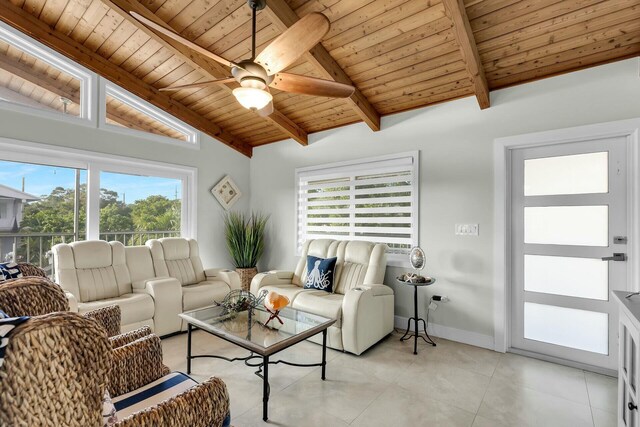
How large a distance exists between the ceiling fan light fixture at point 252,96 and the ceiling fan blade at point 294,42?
164 millimetres

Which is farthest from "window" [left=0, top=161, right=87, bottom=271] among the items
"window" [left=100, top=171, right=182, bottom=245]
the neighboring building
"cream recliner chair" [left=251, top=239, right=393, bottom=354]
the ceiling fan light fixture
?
the ceiling fan light fixture

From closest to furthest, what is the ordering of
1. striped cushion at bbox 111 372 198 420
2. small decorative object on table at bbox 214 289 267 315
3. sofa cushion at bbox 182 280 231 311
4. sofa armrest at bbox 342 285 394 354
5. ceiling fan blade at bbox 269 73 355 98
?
striped cushion at bbox 111 372 198 420 < ceiling fan blade at bbox 269 73 355 98 < small decorative object on table at bbox 214 289 267 315 < sofa armrest at bbox 342 285 394 354 < sofa cushion at bbox 182 280 231 311

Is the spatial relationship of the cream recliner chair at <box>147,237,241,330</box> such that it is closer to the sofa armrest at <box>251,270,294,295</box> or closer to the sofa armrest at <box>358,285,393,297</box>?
the sofa armrest at <box>251,270,294,295</box>

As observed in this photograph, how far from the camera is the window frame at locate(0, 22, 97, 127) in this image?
3068 mm

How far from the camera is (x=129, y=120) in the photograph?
395cm

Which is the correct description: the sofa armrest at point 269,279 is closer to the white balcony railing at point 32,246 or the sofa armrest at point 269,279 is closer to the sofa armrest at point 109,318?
the sofa armrest at point 109,318

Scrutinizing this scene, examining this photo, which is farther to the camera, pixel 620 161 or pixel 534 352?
pixel 534 352

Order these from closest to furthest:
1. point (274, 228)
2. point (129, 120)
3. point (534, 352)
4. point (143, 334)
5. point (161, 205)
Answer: point (143, 334)
point (534, 352)
point (129, 120)
point (161, 205)
point (274, 228)

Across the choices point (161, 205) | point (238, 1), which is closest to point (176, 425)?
point (238, 1)

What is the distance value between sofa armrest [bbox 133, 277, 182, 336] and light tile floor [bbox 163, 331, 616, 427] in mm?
273

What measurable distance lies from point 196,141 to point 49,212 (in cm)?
196

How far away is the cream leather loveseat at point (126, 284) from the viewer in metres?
2.99

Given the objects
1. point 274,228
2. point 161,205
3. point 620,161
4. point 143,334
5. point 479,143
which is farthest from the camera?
point 274,228

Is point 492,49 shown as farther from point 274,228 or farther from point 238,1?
point 274,228
